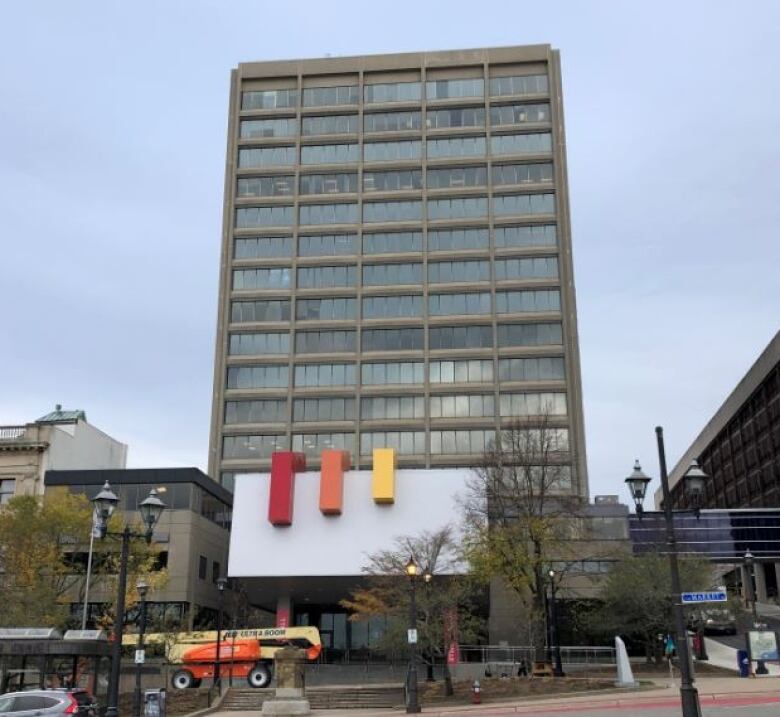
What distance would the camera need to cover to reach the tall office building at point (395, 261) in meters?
96.6

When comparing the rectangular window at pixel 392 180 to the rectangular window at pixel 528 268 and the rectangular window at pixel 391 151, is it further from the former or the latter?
the rectangular window at pixel 528 268

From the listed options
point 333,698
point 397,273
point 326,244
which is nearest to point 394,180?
point 326,244

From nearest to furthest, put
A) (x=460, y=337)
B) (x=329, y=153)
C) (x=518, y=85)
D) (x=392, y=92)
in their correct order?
(x=460, y=337) < (x=518, y=85) < (x=329, y=153) < (x=392, y=92)

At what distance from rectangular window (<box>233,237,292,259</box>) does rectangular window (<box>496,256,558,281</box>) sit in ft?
80.3

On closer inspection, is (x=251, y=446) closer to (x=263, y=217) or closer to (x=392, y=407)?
(x=392, y=407)

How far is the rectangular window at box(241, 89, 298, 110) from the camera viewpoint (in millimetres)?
111875

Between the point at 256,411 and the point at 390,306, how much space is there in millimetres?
18778

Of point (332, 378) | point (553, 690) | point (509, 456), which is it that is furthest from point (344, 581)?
point (332, 378)

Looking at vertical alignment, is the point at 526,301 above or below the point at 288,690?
above

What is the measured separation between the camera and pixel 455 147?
107000mm

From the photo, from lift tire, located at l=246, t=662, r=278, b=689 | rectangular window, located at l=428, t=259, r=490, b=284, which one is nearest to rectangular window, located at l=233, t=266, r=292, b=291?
rectangular window, located at l=428, t=259, r=490, b=284

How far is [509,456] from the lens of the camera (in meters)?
54.3

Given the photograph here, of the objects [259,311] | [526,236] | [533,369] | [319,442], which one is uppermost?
[526,236]

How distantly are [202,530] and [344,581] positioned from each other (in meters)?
13.0
